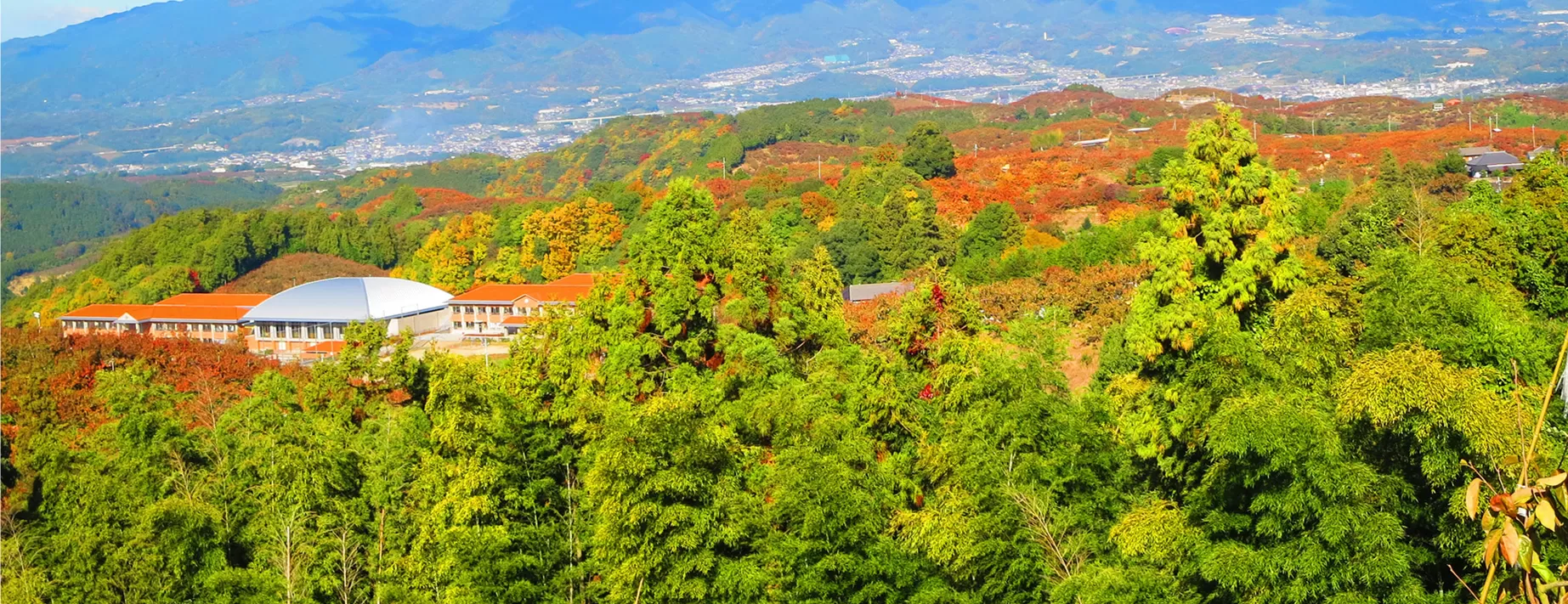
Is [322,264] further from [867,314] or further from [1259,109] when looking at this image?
[1259,109]

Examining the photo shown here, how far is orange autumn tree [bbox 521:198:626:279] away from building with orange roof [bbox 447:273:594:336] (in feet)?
13.8

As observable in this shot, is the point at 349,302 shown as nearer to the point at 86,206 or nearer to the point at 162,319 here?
the point at 162,319

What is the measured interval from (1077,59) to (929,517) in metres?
146

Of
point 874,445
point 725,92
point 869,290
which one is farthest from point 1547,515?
point 725,92

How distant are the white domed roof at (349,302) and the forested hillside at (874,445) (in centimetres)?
1832

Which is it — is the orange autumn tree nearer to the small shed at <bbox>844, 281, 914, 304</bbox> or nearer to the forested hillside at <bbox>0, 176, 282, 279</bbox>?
the small shed at <bbox>844, 281, 914, 304</bbox>

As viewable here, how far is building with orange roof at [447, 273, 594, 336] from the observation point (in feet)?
120

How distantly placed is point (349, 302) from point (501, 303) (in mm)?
4965

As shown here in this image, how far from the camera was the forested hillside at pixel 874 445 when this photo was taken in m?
9.48

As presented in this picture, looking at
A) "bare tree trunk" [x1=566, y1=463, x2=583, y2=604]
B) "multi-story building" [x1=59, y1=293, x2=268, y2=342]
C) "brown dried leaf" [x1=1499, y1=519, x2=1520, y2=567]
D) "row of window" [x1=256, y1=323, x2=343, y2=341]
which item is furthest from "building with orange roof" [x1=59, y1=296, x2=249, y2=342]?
"brown dried leaf" [x1=1499, y1=519, x2=1520, y2=567]

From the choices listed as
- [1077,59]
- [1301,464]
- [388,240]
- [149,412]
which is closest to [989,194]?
[388,240]

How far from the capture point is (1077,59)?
152 metres

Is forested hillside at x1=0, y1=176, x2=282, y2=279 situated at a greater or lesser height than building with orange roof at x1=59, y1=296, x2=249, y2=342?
greater

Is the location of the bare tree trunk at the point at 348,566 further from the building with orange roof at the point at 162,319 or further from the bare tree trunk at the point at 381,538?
the building with orange roof at the point at 162,319
